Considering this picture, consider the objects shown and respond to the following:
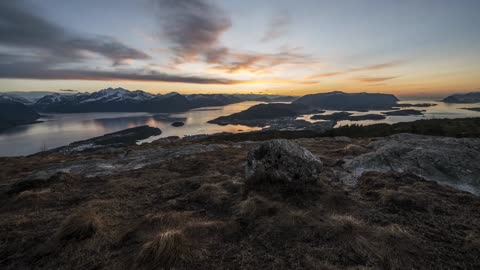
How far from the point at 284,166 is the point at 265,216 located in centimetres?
308

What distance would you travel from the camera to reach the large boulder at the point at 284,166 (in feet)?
32.5

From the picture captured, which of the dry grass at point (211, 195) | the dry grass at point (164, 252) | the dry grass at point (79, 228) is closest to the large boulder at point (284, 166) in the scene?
the dry grass at point (211, 195)

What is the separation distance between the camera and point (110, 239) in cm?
641

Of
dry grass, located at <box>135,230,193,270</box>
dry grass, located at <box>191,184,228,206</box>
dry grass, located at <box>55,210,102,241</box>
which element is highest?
dry grass, located at <box>135,230,193,270</box>

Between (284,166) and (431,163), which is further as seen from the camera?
(431,163)

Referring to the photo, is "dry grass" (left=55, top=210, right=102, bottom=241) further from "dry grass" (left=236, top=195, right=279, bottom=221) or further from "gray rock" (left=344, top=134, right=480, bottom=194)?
"gray rock" (left=344, top=134, right=480, bottom=194)

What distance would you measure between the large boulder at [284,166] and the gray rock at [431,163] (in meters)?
3.00

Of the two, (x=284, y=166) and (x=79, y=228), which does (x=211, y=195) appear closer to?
(x=284, y=166)

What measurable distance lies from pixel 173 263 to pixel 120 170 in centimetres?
1222

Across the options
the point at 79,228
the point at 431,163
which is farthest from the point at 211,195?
the point at 431,163

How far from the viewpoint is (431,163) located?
11680mm

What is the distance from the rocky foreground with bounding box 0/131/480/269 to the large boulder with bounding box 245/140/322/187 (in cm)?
5

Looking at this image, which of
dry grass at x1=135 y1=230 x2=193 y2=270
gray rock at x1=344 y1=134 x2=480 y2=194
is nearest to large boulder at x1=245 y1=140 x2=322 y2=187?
gray rock at x1=344 y1=134 x2=480 y2=194

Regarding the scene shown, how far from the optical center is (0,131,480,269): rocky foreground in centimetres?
539
